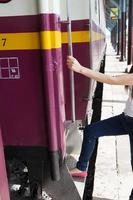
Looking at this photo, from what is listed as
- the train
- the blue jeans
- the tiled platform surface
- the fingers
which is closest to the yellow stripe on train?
the train

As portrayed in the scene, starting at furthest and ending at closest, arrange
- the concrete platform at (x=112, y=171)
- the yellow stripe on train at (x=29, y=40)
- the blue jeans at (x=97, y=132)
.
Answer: the concrete platform at (x=112, y=171) → the blue jeans at (x=97, y=132) → the yellow stripe on train at (x=29, y=40)

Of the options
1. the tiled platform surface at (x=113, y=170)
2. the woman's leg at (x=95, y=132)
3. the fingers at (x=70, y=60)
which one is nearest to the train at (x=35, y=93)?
the fingers at (x=70, y=60)

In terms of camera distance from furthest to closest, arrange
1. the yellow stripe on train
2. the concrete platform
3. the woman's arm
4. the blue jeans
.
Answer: the concrete platform → the blue jeans → the woman's arm → the yellow stripe on train

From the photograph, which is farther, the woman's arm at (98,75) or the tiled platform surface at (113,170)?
the tiled platform surface at (113,170)

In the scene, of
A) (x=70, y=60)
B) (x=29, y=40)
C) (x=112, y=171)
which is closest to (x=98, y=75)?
(x=70, y=60)

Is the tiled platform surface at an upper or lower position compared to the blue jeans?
lower

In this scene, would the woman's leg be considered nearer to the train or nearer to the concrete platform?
the concrete platform

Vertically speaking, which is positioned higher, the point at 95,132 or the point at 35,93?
the point at 35,93

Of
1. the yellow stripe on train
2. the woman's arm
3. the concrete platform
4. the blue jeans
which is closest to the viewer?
the yellow stripe on train

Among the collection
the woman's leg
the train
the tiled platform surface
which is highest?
the train

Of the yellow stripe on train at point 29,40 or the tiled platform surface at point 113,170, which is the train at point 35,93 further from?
the tiled platform surface at point 113,170

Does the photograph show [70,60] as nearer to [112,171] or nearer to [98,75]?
[98,75]

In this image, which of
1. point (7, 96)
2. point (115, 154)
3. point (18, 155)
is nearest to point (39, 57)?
point (7, 96)

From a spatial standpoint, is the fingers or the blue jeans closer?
the fingers
